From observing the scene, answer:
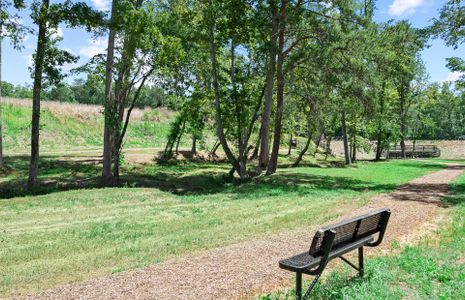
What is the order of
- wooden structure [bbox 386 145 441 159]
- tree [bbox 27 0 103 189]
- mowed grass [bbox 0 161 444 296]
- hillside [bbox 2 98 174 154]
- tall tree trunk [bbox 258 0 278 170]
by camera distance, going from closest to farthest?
mowed grass [bbox 0 161 444 296] < tree [bbox 27 0 103 189] < tall tree trunk [bbox 258 0 278 170] < hillside [bbox 2 98 174 154] < wooden structure [bbox 386 145 441 159]

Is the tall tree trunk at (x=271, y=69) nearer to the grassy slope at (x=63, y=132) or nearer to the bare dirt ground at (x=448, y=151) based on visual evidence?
the grassy slope at (x=63, y=132)

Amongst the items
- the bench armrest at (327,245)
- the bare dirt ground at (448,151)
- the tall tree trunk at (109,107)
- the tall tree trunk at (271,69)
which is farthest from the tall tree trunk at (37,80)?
the bare dirt ground at (448,151)

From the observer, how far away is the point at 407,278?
18.5 ft

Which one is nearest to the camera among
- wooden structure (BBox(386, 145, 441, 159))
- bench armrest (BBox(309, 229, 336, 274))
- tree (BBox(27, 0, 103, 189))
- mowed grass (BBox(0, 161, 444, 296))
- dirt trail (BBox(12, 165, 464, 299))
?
bench armrest (BBox(309, 229, 336, 274))

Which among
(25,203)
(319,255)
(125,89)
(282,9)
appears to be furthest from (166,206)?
(282,9)

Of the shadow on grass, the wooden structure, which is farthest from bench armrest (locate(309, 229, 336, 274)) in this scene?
the wooden structure

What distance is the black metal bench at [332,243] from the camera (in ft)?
15.8

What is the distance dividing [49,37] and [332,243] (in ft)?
56.2

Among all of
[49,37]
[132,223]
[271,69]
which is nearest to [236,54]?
[271,69]

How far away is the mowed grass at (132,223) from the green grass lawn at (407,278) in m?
2.97

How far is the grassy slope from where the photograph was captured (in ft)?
122

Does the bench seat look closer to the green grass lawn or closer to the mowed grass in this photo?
the green grass lawn

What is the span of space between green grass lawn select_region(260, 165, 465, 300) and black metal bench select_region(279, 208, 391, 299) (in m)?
0.29

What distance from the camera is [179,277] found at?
6.29 m
